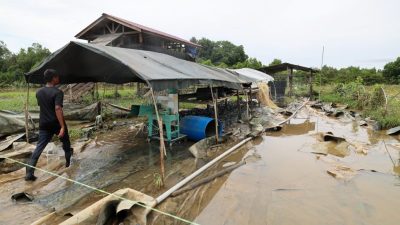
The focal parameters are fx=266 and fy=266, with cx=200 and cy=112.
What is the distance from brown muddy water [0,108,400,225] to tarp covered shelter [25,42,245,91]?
72.3 inches

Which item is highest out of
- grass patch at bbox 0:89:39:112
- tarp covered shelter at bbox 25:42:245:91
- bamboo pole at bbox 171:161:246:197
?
tarp covered shelter at bbox 25:42:245:91

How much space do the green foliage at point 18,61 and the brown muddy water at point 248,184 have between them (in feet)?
91.9

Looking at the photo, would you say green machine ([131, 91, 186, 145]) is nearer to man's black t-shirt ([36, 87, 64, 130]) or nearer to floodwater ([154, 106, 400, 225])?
floodwater ([154, 106, 400, 225])

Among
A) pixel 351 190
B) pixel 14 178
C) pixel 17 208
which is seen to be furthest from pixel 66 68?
pixel 351 190

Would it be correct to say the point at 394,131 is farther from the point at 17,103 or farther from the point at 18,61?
the point at 18,61

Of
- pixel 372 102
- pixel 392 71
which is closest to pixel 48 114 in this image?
pixel 372 102

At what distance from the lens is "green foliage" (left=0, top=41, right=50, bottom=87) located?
29078mm

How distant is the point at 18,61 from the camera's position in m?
32.8

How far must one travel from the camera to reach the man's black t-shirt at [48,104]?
4660 millimetres

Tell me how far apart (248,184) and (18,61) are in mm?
37221

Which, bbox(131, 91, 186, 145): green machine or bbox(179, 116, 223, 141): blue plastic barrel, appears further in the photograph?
bbox(179, 116, 223, 141): blue plastic barrel

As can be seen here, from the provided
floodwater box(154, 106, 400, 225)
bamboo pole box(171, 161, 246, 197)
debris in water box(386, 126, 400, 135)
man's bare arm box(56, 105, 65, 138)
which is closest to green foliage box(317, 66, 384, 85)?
debris in water box(386, 126, 400, 135)

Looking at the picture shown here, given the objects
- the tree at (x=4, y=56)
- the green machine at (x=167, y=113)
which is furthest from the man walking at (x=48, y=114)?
the tree at (x=4, y=56)

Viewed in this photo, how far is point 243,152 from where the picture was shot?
22.5 feet
